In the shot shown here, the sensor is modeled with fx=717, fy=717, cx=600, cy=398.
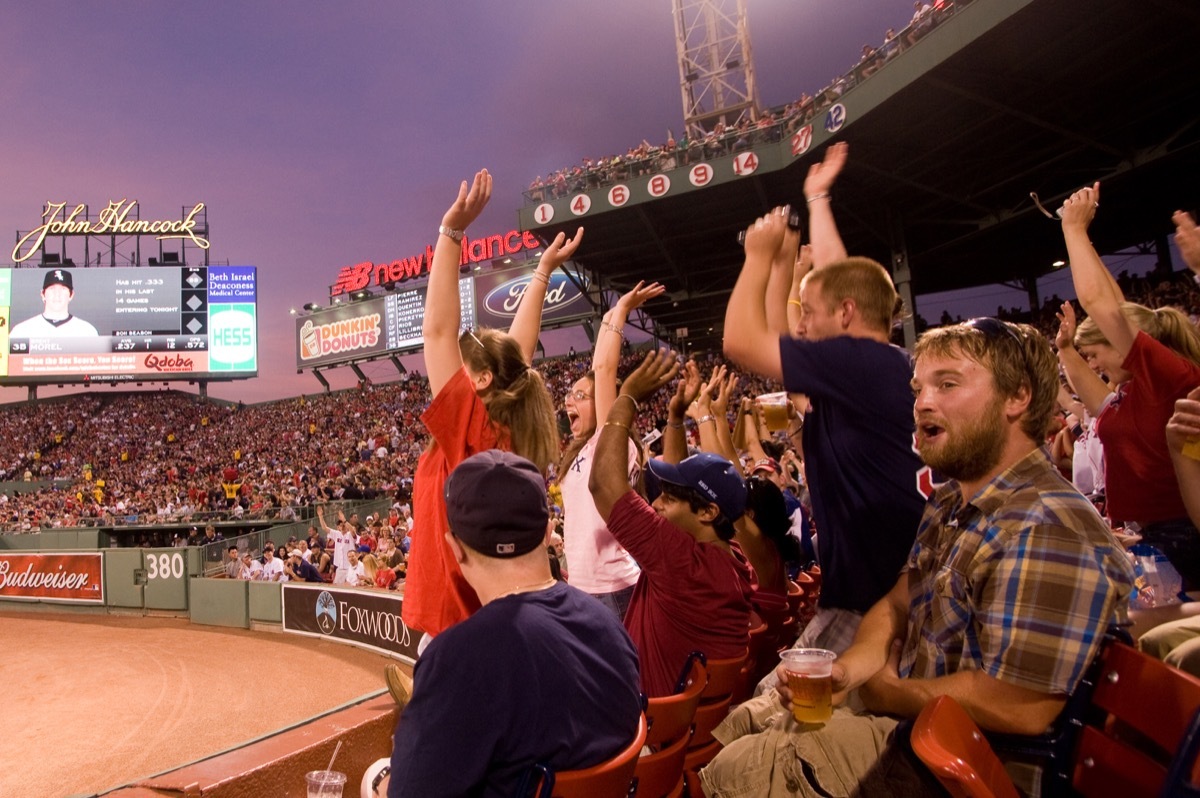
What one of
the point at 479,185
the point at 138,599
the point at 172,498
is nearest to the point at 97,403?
the point at 172,498

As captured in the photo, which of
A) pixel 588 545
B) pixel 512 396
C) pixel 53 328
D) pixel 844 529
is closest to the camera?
pixel 844 529

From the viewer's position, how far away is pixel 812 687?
175cm

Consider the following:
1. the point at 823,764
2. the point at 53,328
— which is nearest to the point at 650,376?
the point at 823,764

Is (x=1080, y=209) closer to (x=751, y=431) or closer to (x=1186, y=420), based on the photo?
(x=1186, y=420)

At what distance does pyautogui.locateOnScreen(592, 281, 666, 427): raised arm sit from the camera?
3426 millimetres

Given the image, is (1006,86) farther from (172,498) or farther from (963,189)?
(172,498)

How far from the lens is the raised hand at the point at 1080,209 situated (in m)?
2.98

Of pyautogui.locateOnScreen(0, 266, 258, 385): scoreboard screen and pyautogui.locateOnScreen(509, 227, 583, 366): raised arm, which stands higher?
pyautogui.locateOnScreen(0, 266, 258, 385): scoreboard screen

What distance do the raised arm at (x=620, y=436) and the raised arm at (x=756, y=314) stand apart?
41 centimetres

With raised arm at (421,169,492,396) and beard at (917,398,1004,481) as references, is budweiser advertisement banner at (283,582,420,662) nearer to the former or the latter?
raised arm at (421,169,492,396)

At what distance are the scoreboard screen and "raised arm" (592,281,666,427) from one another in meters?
42.4

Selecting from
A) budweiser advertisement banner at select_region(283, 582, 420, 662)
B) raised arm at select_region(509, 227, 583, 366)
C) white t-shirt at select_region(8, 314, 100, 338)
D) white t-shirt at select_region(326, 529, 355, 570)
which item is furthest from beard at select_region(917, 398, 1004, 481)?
white t-shirt at select_region(8, 314, 100, 338)

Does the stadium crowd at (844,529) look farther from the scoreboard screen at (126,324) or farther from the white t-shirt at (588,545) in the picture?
the scoreboard screen at (126,324)

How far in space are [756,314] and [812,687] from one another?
45.9 inches
